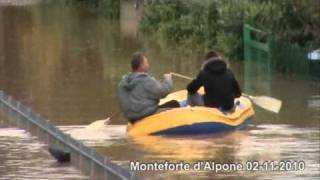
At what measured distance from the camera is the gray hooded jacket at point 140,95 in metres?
15.4

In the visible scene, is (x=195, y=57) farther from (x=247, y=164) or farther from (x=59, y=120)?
(x=247, y=164)

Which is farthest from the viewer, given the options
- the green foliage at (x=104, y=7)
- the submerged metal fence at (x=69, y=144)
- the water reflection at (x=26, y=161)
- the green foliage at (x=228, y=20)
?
the green foliage at (x=104, y=7)

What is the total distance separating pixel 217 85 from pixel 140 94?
4.23ft

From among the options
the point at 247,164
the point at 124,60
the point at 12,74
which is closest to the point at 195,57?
the point at 124,60

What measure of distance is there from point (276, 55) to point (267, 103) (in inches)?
314

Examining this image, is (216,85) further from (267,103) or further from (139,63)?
(267,103)

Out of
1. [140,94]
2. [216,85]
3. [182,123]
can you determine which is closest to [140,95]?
[140,94]

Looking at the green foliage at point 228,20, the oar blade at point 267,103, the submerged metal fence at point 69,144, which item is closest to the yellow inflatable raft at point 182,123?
the submerged metal fence at point 69,144

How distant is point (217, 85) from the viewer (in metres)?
16.0

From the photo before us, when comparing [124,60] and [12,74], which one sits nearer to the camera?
[12,74]

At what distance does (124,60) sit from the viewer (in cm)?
2973

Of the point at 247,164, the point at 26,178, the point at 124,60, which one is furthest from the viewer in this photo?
the point at 124,60

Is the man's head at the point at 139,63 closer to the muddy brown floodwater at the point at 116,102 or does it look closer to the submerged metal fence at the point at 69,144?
the muddy brown floodwater at the point at 116,102

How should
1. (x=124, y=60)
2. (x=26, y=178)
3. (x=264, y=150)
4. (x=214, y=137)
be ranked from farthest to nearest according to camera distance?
(x=124, y=60)
(x=214, y=137)
(x=264, y=150)
(x=26, y=178)
